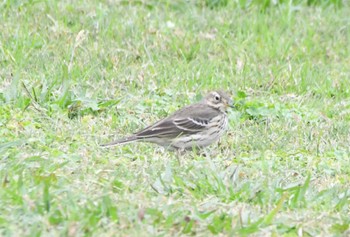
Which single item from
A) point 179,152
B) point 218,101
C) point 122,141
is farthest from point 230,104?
point 122,141

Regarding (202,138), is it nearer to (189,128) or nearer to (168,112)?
(189,128)

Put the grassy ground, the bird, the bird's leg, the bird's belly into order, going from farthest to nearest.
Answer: the bird's belly
the bird
the bird's leg
the grassy ground

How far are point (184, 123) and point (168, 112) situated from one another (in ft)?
2.56

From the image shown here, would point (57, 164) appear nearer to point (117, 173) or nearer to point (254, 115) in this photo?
point (117, 173)

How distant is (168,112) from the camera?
33.0ft

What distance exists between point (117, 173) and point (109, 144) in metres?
1.18

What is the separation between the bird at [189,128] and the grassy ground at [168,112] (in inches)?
5.4

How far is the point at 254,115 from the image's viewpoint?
1012cm

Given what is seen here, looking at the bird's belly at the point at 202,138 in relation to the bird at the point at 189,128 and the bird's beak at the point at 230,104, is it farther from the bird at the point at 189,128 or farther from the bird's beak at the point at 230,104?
the bird's beak at the point at 230,104

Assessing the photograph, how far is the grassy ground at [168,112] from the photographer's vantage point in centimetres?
648

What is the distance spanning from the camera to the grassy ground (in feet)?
21.3

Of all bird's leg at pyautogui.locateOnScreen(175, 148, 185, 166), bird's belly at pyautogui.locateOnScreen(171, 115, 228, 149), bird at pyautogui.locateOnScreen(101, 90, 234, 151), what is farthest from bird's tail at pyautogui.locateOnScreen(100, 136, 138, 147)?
bird's belly at pyautogui.locateOnScreen(171, 115, 228, 149)

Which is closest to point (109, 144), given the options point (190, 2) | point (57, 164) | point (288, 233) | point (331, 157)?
point (57, 164)

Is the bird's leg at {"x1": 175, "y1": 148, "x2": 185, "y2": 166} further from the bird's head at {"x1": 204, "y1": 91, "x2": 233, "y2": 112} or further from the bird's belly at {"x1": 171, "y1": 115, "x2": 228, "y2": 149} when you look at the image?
the bird's head at {"x1": 204, "y1": 91, "x2": 233, "y2": 112}
